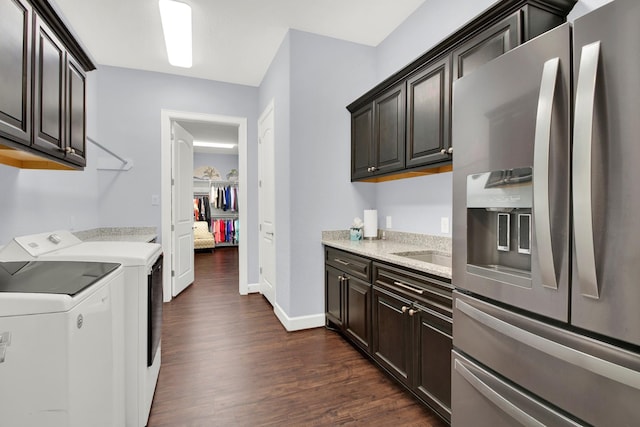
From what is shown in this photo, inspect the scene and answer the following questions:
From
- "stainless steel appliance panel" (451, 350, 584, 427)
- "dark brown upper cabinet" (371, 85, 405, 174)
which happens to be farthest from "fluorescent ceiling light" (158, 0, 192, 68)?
"stainless steel appliance panel" (451, 350, 584, 427)

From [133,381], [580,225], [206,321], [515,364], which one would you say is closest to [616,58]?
[580,225]

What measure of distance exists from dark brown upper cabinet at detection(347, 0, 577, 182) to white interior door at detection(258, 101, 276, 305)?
102 centimetres

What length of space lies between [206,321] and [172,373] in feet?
3.35

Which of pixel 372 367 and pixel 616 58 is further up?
pixel 616 58

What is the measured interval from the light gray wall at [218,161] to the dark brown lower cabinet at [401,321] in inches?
285

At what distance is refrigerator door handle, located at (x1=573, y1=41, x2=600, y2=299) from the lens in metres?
0.85

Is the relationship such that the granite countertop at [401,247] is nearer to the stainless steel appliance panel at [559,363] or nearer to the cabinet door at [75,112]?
the stainless steel appliance panel at [559,363]

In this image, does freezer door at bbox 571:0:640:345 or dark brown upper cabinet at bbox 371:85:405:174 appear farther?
dark brown upper cabinet at bbox 371:85:405:174

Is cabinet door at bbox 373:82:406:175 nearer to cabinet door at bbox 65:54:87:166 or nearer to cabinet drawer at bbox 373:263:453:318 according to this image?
cabinet drawer at bbox 373:263:453:318

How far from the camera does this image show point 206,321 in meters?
3.27

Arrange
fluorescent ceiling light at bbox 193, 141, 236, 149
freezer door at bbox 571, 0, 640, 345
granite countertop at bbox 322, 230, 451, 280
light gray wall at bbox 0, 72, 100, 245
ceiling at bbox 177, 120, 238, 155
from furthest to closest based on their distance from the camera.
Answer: fluorescent ceiling light at bbox 193, 141, 236, 149 → ceiling at bbox 177, 120, 238, 155 → light gray wall at bbox 0, 72, 100, 245 → granite countertop at bbox 322, 230, 451, 280 → freezer door at bbox 571, 0, 640, 345

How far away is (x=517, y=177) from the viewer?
42.9 inches

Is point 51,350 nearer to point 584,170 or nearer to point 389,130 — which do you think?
point 584,170

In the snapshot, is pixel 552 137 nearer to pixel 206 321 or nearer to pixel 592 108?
pixel 592 108
